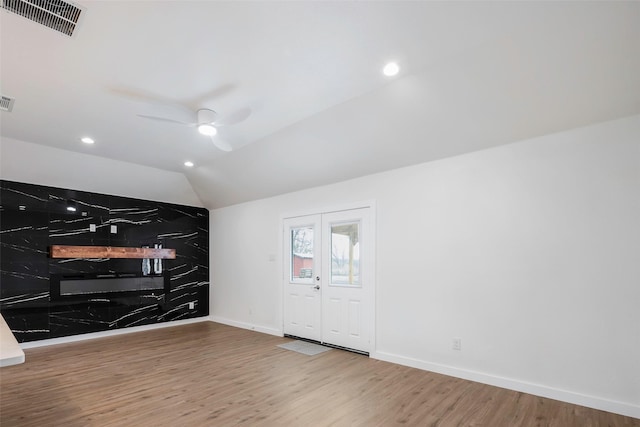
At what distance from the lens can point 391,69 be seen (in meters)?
3.08

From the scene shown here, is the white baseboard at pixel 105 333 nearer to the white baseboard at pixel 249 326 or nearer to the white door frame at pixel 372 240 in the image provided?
the white baseboard at pixel 249 326

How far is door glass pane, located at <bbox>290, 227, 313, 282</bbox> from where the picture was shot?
5.87 metres

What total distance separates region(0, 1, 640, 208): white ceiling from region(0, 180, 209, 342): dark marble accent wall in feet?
5.27

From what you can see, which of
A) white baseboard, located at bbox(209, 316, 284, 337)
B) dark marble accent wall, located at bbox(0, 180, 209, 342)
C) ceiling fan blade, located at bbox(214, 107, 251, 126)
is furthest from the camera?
white baseboard, located at bbox(209, 316, 284, 337)

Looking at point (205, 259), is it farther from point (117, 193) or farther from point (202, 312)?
point (117, 193)

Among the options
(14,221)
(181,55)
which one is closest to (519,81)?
(181,55)

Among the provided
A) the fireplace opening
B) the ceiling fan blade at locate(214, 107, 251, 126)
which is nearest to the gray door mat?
the fireplace opening

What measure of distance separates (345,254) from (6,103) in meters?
4.57

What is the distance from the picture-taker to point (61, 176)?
5.74 m

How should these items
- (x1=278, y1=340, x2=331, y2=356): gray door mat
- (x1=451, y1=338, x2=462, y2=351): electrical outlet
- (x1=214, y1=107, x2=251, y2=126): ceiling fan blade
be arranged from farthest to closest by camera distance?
(x1=278, y1=340, x2=331, y2=356): gray door mat < (x1=451, y1=338, x2=462, y2=351): electrical outlet < (x1=214, y1=107, x2=251, y2=126): ceiling fan blade

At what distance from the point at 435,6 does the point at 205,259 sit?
710 centimetres

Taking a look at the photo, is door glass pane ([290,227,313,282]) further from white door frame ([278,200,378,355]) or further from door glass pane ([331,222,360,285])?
door glass pane ([331,222,360,285])

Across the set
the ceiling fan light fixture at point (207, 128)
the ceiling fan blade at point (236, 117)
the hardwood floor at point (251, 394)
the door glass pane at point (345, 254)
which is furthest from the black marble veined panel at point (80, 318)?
the ceiling fan blade at point (236, 117)

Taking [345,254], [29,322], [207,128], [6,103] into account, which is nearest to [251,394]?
[345,254]
